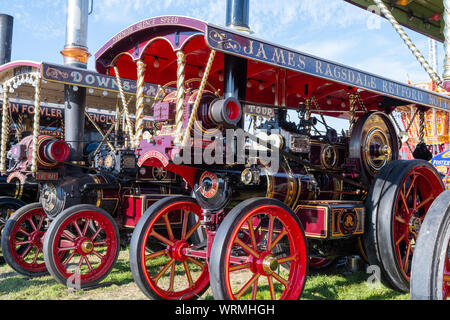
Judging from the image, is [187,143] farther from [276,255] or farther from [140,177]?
[140,177]

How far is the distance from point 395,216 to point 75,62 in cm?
527

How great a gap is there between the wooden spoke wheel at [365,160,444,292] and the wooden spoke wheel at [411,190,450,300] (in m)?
1.70

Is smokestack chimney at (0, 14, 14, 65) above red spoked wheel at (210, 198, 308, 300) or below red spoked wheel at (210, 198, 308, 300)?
above

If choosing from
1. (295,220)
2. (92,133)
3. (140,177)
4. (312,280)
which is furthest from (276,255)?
(92,133)

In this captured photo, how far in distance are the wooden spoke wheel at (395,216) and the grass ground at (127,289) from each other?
0.34 meters

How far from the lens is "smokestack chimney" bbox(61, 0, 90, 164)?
20.2ft

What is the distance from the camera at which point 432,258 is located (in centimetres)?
164

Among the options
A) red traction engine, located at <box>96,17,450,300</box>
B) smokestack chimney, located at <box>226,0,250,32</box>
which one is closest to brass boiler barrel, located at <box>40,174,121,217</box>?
red traction engine, located at <box>96,17,450,300</box>

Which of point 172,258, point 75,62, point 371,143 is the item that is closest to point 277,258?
point 172,258

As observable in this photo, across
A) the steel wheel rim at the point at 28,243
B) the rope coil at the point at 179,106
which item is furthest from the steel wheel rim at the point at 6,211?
the rope coil at the point at 179,106

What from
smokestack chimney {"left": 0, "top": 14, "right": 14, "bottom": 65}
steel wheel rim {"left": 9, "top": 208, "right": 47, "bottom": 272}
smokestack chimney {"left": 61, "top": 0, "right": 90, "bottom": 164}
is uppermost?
smokestack chimney {"left": 0, "top": 14, "right": 14, "bottom": 65}

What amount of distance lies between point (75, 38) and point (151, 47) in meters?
3.83

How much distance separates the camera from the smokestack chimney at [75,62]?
6164mm

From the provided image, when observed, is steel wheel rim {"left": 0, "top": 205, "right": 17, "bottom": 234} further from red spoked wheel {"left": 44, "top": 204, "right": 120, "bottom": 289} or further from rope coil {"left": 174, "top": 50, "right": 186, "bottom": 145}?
rope coil {"left": 174, "top": 50, "right": 186, "bottom": 145}
